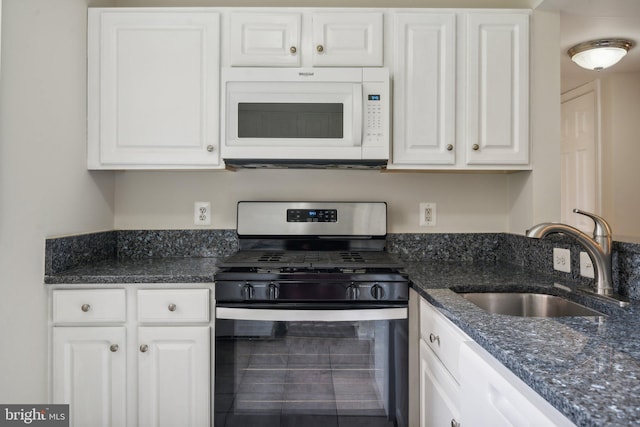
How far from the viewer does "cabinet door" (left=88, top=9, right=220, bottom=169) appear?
186 centimetres

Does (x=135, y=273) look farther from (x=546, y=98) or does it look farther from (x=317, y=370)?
(x=546, y=98)

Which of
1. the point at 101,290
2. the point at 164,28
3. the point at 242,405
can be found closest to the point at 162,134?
the point at 164,28

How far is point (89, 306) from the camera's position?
1.61m

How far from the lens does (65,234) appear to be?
1.74m

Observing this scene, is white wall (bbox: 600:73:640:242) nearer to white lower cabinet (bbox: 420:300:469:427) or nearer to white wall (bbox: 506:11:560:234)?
white wall (bbox: 506:11:560:234)

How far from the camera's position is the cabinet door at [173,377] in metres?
1.62

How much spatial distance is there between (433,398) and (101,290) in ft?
4.59

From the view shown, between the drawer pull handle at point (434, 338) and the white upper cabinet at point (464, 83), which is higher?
the white upper cabinet at point (464, 83)

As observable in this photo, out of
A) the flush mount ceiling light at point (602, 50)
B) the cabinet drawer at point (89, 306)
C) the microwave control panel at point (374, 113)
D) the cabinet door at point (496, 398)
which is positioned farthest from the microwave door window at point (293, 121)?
the flush mount ceiling light at point (602, 50)

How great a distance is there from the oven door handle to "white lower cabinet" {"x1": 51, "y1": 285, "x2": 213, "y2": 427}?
19 centimetres

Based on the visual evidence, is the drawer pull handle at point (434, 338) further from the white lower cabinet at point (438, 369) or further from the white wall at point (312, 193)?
the white wall at point (312, 193)

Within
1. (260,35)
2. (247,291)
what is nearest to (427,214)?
(247,291)

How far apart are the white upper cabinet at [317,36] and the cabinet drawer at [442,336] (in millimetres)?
1175

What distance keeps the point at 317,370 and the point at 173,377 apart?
1.99 ft
